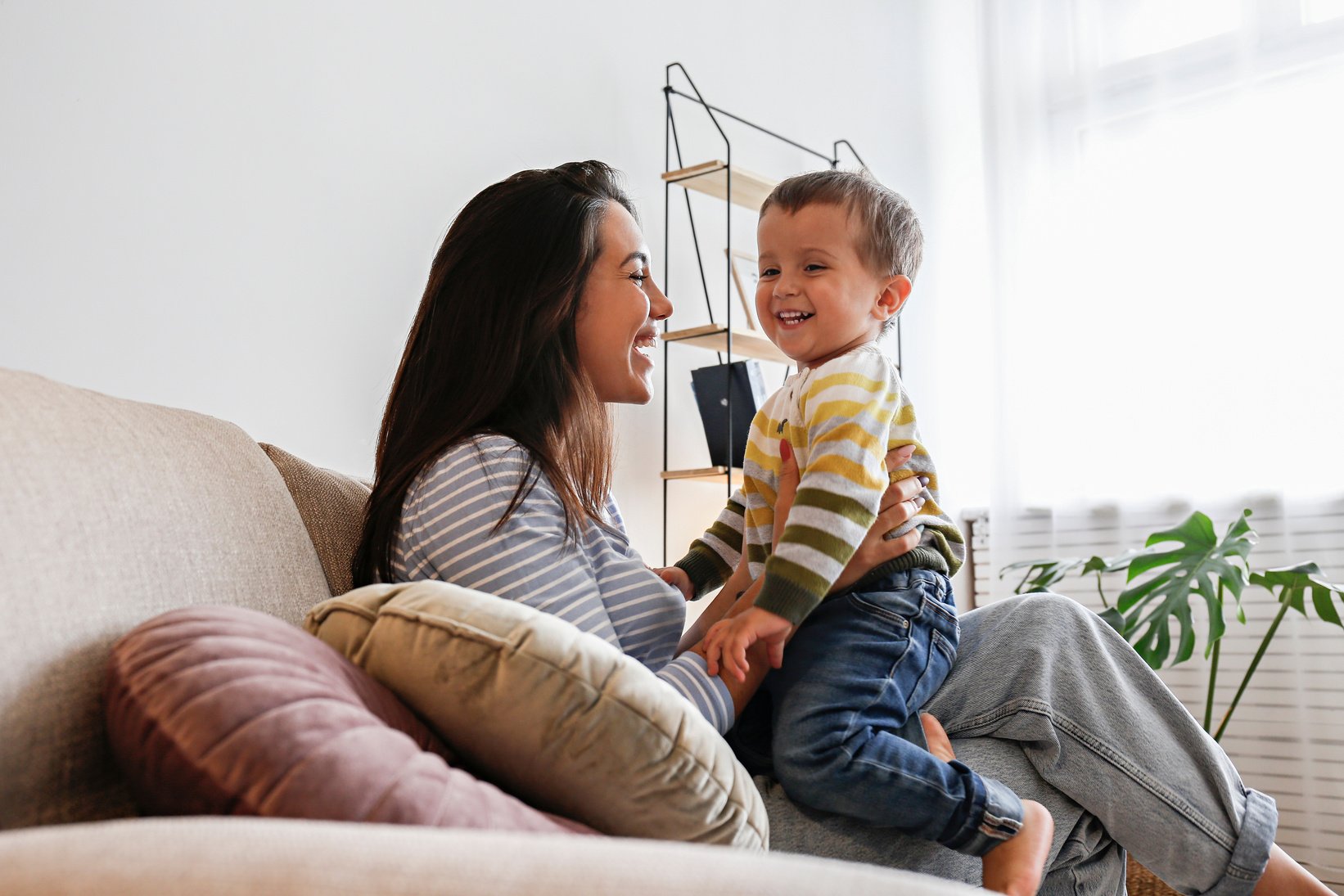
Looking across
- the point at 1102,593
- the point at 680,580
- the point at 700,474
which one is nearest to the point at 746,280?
the point at 700,474

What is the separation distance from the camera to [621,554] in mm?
1276

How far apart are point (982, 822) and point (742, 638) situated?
32 centimetres

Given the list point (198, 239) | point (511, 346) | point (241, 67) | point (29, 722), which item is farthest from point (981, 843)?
point (241, 67)

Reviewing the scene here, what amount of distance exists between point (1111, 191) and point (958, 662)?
2308 millimetres

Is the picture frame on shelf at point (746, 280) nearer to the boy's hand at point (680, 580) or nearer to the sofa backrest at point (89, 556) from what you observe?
the boy's hand at point (680, 580)

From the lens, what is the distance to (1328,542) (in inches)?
112

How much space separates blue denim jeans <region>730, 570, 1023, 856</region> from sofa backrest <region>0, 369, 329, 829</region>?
20.7 inches

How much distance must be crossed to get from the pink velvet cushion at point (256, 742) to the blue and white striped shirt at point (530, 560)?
0.39 m

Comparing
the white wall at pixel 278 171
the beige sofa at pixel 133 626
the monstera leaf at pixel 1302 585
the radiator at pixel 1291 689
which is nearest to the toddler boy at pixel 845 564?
the beige sofa at pixel 133 626

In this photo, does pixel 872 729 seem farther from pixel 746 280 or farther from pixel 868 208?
pixel 746 280

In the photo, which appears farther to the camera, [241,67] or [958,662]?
[241,67]

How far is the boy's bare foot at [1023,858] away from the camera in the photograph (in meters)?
1.11

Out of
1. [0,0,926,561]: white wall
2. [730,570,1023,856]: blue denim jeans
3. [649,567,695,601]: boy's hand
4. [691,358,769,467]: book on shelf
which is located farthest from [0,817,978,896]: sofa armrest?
[691,358,769,467]: book on shelf

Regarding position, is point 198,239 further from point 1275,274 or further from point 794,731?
point 1275,274
